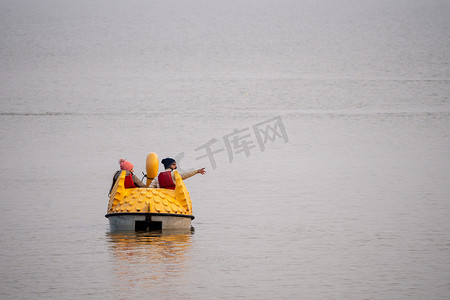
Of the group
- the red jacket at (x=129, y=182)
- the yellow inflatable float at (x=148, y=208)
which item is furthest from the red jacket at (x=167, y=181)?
the red jacket at (x=129, y=182)

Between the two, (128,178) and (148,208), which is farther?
(128,178)

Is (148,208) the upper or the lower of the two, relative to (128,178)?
lower

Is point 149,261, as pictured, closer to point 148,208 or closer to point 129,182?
point 148,208

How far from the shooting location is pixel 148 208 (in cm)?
1545

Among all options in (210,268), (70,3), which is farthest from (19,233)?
(70,3)

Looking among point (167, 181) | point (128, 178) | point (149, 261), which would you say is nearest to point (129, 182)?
point (128, 178)

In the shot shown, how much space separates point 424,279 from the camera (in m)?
13.4

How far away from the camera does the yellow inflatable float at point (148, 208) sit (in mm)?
15484

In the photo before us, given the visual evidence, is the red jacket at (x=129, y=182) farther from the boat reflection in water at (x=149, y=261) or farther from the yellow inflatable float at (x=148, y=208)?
the boat reflection in water at (x=149, y=261)

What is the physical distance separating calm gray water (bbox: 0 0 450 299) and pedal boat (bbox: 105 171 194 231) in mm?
293

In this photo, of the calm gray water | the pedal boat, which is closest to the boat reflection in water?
the calm gray water

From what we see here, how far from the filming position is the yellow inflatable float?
15.5 meters

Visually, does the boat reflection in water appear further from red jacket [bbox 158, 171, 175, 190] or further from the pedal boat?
red jacket [bbox 158, 171, 175, 190]

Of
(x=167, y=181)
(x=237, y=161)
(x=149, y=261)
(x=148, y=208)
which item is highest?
(x=237, y=161)
